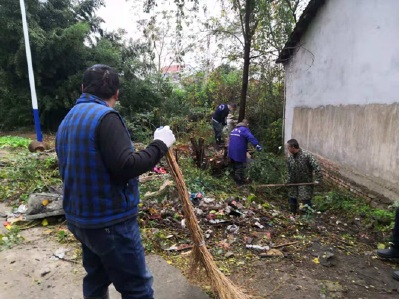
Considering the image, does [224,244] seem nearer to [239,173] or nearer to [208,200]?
[208,200]

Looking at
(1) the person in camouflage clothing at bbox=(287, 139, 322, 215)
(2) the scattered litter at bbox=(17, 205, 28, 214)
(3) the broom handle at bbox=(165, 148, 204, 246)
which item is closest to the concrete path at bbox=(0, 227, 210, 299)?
(3) the broom handle at bbox=(165, 148, 204, 246)

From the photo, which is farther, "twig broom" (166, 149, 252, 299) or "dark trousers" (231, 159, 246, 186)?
"dark trousers" (231, 159, 246, 186)

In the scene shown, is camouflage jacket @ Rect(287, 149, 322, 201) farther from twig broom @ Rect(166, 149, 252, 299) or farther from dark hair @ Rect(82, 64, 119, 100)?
dark hair @ Rect(82, 64, 119, 100)

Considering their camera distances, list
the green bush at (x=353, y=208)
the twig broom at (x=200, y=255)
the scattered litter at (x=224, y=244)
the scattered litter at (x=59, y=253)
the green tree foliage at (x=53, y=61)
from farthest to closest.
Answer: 1. the green tree foliage at (x=53, y=61)
2. the green bush at (x=353, y=208)
3. the scattered litter at (x=224, y=244)
4. the scattered litter at (x=59, y=253)
5. the twig broom at (x=200, y=255)

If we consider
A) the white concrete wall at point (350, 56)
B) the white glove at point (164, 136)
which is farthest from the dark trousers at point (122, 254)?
the white concrete wall at point (350, 56)

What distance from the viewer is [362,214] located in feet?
15.4

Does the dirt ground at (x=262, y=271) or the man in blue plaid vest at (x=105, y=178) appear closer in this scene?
the man in blue plaid vest at (x=105, y=178)

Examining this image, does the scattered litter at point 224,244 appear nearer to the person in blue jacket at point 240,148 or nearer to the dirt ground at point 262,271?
the dirt ground at point 262,271

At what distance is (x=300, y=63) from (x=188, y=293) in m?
7.35

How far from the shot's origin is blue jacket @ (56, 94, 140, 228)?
4.86 ft

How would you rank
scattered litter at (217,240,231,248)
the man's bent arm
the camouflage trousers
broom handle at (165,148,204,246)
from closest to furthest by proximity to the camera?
1. the man's bent arm
2. broom handle at (165,148,204,246)
3. scattered litter at (217,240,231,248)
4. the camouflage trousers

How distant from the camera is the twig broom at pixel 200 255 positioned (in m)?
2.25

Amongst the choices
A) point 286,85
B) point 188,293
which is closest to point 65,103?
point 286,85

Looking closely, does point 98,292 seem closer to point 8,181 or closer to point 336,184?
point 8,181
